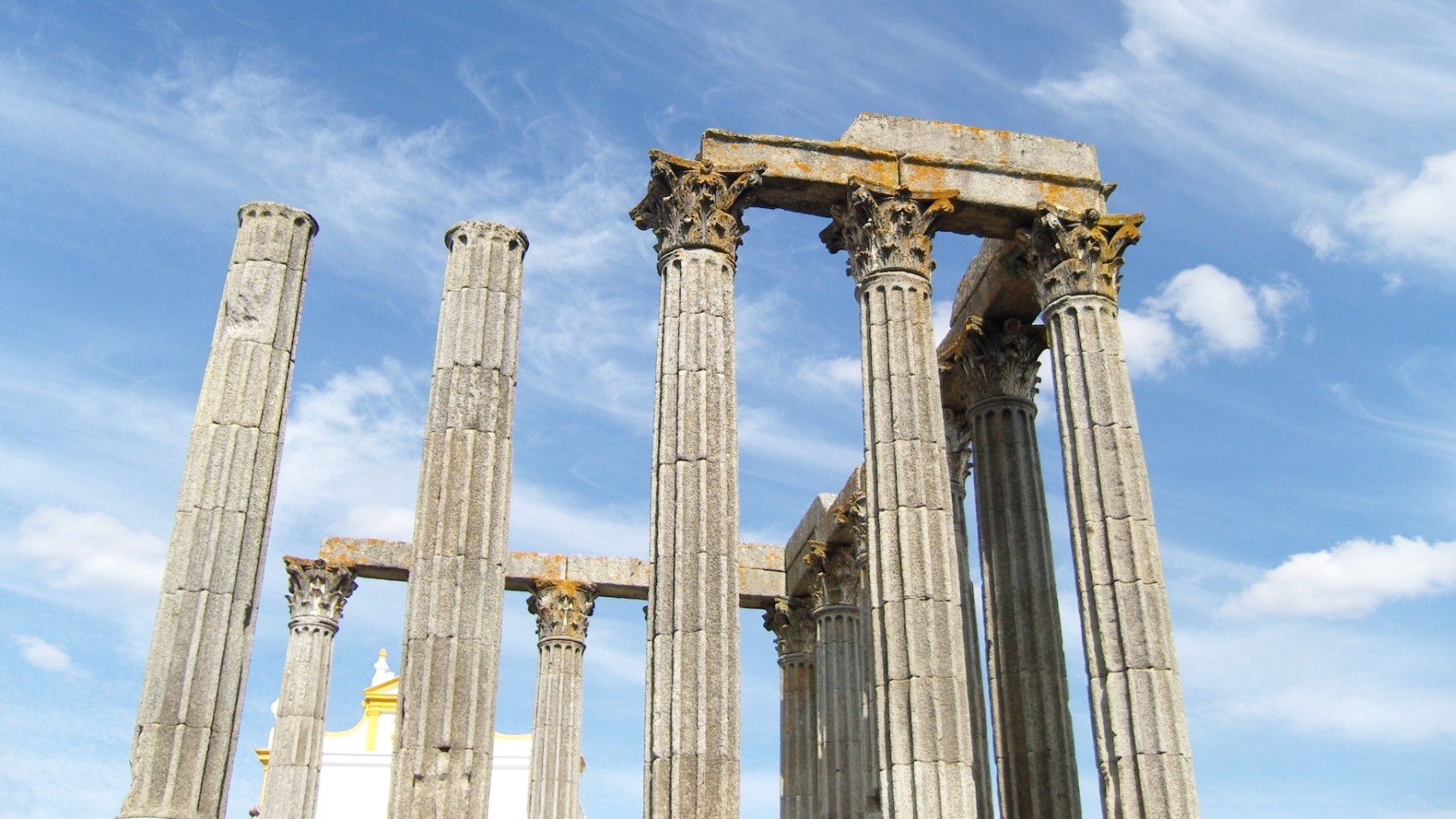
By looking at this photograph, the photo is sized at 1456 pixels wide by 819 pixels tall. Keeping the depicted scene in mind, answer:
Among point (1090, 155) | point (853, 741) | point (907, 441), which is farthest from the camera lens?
point (853, 741)

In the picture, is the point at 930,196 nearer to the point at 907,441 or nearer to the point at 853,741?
the point at 907,441

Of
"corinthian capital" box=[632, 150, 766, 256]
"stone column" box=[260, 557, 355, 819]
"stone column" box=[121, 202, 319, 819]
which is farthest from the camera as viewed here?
"stone column" box=[260, 557, 355, 819]

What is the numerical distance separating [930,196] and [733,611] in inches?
300

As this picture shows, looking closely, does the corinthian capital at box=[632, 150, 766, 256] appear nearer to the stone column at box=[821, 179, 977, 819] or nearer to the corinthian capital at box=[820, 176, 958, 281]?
the corinthian capital at box=[820, 176, 958, 281]

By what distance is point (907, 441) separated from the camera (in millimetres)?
18422

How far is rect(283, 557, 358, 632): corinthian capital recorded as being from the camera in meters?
29.2

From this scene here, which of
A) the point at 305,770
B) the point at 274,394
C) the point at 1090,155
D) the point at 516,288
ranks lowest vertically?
the point at 305,770

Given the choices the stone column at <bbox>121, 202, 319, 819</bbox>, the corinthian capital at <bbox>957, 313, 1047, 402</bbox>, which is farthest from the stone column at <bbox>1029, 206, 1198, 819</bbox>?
the stone column at <bbox>121, 202, 319, 819</bbox>

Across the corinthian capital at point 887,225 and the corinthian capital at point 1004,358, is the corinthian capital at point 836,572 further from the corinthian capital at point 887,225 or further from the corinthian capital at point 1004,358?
the corinthian capital at point 887,225

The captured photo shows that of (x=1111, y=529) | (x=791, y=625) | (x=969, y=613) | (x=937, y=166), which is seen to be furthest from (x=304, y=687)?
(x=1111, y=529)

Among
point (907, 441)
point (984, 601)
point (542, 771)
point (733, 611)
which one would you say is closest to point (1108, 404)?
point (907, 441)

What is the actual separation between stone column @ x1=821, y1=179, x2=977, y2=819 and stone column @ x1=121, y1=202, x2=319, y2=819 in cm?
811

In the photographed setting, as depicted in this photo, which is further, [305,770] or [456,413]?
[305,770]

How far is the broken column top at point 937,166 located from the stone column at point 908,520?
21.2 inches
